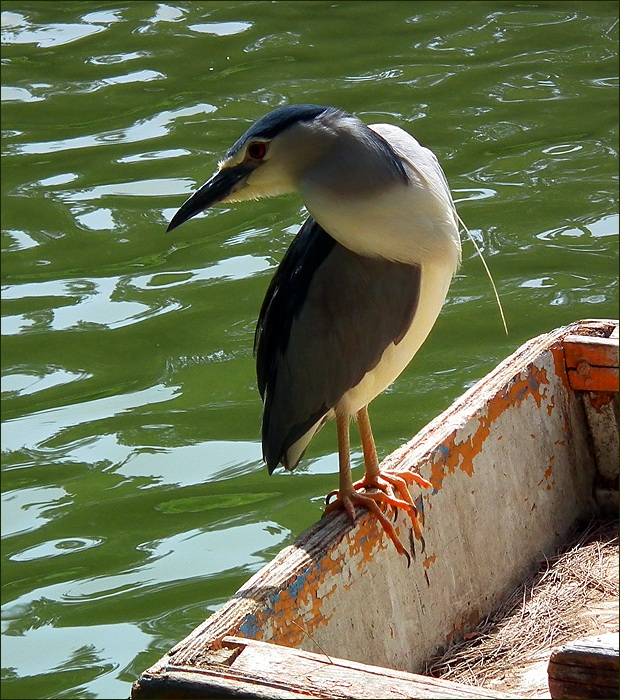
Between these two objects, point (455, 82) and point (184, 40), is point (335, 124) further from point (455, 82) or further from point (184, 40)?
point (184, 40)

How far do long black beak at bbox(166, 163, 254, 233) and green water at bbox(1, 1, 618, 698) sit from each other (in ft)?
5.28

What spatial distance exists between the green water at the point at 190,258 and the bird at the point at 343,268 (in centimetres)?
125

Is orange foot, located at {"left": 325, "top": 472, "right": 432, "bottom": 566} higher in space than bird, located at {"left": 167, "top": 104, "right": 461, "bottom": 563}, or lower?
lower

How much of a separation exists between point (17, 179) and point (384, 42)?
2.81 m

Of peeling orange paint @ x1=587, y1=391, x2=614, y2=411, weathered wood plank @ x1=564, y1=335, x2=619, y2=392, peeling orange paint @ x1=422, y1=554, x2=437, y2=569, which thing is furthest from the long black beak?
peeling orange paint @ x1=587, y1=391, x2=614, y2=411

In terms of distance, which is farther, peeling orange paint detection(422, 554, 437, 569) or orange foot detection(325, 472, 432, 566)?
peeling orange paint detection(422, 554, 437, 569)

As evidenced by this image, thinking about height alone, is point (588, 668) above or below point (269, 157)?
below

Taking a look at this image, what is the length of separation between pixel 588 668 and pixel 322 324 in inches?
44.2

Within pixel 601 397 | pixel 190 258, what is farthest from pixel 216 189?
pixel 190 258

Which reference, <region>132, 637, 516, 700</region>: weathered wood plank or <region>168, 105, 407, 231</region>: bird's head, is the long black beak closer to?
<region>168, 105, 407, 231</region>: bird's head

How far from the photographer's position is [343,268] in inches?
114

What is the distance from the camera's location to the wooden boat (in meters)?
2.07

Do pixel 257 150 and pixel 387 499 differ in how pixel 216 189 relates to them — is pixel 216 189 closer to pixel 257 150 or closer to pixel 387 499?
pixel 257 150

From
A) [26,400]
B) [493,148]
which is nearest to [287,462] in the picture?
[26,400]
